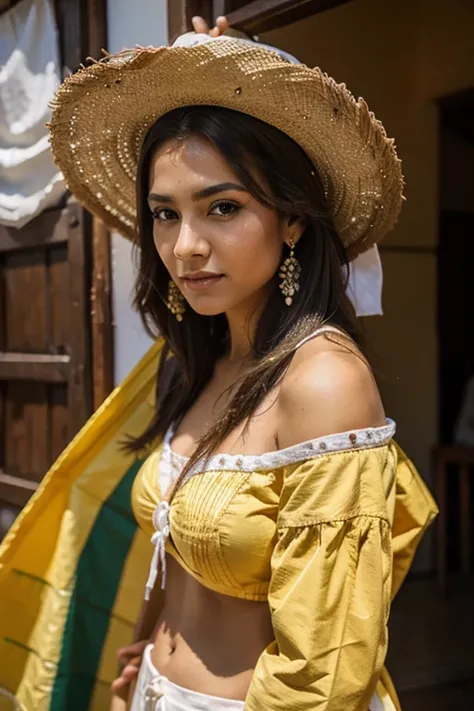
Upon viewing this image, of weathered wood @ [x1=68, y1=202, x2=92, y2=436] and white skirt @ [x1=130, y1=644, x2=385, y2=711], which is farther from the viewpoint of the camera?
weathered wood @ [x1=68, y1=202, x2=92, y2=436]

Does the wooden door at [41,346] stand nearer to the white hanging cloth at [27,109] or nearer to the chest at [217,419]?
the white hanging cloth at [27,109]

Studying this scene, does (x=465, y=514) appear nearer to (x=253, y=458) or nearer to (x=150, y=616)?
(x=150, y=616)

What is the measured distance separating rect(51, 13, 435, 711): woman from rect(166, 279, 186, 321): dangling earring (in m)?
0.05

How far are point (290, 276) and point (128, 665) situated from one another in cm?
81

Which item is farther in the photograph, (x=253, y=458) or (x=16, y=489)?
(x=16, y=489)

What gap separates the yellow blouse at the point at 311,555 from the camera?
1018mm

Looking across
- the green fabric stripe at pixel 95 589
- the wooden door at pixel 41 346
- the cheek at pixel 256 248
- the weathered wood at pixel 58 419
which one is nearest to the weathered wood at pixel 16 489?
the wooden door at pixel 41 346

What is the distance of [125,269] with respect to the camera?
7.14 feet

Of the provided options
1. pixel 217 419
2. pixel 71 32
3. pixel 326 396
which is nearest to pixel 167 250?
pixel 217 419

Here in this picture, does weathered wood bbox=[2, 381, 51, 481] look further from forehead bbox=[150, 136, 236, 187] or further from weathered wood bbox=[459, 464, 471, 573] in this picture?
weathered wood bbox=[459, 464, 471, 573]

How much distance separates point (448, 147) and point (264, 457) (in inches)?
128

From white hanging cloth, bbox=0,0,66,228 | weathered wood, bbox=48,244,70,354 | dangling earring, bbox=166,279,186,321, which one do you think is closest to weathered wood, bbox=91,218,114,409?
weathered wood, bbox=48,244,70,354

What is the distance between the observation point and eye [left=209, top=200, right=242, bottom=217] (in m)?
1.22

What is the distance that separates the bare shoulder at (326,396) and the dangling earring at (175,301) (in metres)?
0.45
